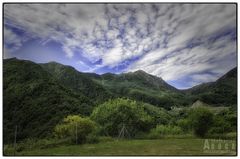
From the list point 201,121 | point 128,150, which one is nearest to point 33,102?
point 128,150

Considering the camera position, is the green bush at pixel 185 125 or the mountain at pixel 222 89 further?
the green bush at pixel 185 125

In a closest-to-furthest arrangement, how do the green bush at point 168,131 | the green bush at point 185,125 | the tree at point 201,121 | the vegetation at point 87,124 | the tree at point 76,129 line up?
1. the vegetation at point 87,124
2. the tree at point 76,129
3. the tree at point 201,121
4. the green bush at point 185,125
5. the green bush at point 168,131

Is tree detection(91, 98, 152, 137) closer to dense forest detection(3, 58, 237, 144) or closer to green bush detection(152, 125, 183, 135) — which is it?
dense forest detection(3, 58, 237, 144)

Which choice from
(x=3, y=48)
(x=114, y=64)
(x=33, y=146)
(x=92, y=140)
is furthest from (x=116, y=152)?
(x=3, y=48)

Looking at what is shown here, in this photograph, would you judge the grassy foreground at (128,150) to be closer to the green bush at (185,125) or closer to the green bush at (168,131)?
the green bush at (185,125)

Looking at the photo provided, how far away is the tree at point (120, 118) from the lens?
1466 cm

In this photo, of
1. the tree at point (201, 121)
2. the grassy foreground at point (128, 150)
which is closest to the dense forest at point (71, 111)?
the tree at point (201, 121)

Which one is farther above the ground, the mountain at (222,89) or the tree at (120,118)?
the mountain at (222,89)

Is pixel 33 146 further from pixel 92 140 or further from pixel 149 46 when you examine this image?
pixel 149 46

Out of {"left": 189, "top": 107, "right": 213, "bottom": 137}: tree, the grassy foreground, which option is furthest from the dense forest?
the grassy foreground

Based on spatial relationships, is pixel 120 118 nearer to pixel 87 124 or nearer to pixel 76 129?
pixel 87 124

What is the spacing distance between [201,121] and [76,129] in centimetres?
578

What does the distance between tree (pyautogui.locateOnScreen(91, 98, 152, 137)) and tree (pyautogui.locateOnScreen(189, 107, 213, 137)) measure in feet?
9.62

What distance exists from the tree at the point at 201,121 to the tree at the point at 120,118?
293 cm
